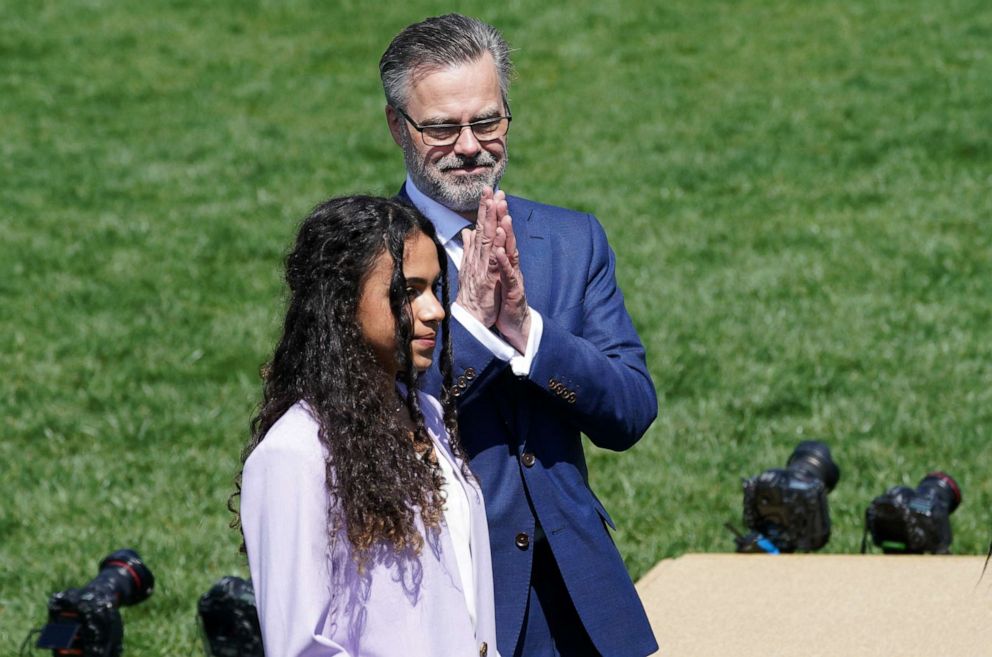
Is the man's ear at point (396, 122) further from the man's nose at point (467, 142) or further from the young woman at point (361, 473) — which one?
the young woman at point (361, 473)

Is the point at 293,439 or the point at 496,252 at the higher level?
the point at 496,252

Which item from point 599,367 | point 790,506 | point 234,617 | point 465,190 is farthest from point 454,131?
point 790,506

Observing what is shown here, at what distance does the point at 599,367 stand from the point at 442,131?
2.02ft

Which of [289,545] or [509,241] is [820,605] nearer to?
[509,241]

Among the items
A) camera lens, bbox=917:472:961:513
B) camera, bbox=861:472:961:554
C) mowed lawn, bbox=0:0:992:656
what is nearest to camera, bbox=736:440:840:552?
camera, bbox=861:472:961:554

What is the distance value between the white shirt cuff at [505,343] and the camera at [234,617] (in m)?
2.13

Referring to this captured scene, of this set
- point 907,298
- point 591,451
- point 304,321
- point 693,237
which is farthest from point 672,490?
point 304,321

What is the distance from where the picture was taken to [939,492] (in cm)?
605

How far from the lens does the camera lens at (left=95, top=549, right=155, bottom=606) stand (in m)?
5.20

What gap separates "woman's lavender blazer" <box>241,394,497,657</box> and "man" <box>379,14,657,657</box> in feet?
1.13

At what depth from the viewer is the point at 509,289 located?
3.03m

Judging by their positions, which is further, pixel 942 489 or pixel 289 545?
pixel 942 489

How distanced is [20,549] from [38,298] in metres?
3.55

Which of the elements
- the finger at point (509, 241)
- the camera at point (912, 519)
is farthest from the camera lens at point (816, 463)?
the finger at point (509, 241)
